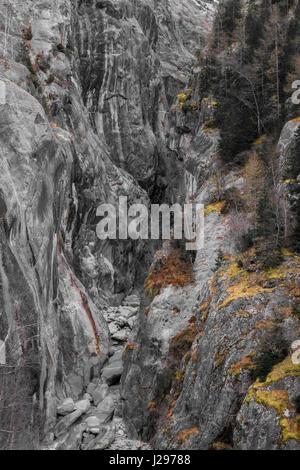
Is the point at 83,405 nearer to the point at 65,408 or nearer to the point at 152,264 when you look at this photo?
the point at 65,408

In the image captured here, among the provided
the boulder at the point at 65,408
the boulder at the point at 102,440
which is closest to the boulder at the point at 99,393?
the boulder at the point at 65,408

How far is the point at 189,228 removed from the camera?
83.4 feet

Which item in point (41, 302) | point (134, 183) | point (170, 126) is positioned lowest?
point (41, 302)

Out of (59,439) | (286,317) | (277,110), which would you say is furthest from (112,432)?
(277,110)

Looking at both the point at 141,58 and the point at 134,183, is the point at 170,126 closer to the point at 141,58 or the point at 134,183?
the point at 141,58

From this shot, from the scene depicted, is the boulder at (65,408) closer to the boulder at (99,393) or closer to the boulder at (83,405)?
the boulder at (83,405)

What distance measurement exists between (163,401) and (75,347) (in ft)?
31.5

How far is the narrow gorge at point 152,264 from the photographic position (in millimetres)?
14039

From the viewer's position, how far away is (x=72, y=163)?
32.1 m

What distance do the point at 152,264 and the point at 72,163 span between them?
11703 millimetres

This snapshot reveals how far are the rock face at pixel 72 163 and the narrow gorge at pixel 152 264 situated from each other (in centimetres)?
14

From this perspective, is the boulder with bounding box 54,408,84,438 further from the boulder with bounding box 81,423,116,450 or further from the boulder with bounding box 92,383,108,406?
the boulder with bounding box 92,383,108,406

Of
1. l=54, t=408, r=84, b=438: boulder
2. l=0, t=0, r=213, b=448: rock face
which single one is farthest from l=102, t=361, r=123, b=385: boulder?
l=54, t=408, r=84, b=438: boulder

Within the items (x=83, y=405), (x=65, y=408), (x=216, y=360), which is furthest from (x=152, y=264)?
(x=216, y=360)
